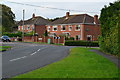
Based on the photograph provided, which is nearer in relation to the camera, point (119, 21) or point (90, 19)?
point (119, 21)

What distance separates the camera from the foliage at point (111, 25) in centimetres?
1850

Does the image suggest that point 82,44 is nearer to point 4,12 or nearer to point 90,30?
point 90,30

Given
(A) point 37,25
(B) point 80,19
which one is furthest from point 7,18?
(B) point 80,19

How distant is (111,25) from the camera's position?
20.4 meters

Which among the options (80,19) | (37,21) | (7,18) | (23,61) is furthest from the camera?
(37,21)

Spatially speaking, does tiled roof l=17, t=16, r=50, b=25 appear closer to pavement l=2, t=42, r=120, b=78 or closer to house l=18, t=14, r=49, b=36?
house l=18, t=14, r=49, b=36

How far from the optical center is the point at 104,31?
81.0ft

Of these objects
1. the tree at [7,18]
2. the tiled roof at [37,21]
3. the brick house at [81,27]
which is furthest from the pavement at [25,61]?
the tiled roof at [37,21]

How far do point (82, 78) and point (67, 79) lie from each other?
23.6 inches

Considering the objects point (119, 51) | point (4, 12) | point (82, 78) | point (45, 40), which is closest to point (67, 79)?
point (82, 78)

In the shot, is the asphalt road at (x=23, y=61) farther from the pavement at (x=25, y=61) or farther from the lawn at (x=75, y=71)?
the lawn at (x=75, y=71)

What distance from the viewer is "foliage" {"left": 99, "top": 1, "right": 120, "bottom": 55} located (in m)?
18.5

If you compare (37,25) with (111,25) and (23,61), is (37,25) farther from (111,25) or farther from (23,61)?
(23,61)

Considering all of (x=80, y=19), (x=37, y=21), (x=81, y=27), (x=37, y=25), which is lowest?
(x=81, y=27)
